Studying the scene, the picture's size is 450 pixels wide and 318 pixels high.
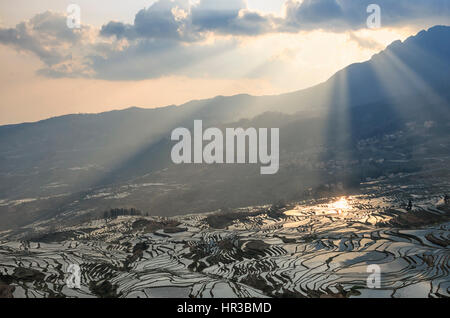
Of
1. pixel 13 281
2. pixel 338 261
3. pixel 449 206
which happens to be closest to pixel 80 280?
pixel 13 281

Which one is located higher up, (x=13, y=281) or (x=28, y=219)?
(x=13, y=281)

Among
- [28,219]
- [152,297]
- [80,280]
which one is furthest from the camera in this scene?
[28,219]

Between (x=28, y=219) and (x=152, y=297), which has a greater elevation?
(x=152, y=297)

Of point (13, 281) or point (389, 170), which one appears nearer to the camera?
point (13, 281)

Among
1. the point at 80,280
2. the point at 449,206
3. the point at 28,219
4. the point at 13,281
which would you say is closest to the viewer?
the point at 13,281

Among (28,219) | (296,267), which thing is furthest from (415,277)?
(28,219)

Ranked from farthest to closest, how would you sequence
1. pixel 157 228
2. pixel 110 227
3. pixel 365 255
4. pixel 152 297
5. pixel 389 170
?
pixel 389 170
pixel 110 227
pixel 157 228
pixel 365 255
pixel 152 297

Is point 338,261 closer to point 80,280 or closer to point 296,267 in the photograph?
point 296,267

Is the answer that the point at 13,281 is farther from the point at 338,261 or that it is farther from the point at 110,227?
the point at 110,227

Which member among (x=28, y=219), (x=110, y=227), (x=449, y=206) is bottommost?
(x=28, y=219)
